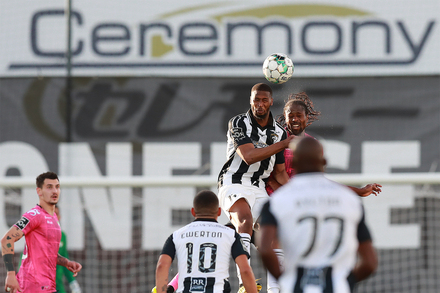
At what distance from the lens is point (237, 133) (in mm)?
6375

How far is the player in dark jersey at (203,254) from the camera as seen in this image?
487 cm

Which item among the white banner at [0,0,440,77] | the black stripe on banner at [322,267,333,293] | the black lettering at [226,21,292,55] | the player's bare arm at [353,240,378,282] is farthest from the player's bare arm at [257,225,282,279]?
the black lettering at [226,21,292,55]

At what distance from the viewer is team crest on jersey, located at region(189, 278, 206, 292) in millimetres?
4852

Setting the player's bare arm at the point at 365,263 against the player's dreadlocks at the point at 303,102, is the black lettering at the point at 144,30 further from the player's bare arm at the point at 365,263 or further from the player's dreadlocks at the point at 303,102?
the player's bare arm at the point at 365,263

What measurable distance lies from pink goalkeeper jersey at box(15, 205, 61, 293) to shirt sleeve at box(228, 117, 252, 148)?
215 cm

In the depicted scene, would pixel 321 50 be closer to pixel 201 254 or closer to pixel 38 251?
pixel 38 251

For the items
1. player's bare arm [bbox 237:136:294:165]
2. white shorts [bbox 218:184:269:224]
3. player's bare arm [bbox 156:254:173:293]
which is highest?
player's bare arm [bbox 237:136:294:165]

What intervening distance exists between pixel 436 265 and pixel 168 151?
17.7 feet

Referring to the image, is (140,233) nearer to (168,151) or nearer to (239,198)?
(168,151)

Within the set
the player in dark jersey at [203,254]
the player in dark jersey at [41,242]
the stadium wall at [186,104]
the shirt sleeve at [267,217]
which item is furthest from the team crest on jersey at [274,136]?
the stadium wall at [186,104]

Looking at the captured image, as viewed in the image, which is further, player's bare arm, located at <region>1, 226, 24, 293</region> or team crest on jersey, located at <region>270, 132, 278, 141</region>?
team crest on jersey, located at <region>270, 132, 278, 141</region>

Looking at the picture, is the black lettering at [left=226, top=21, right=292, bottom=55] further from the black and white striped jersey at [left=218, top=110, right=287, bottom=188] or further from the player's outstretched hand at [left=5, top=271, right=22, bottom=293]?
the player's outstretched hand at [left=5, top=271, right=22, bottom=293]

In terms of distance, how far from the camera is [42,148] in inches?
481

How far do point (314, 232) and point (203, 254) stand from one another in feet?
5.65
